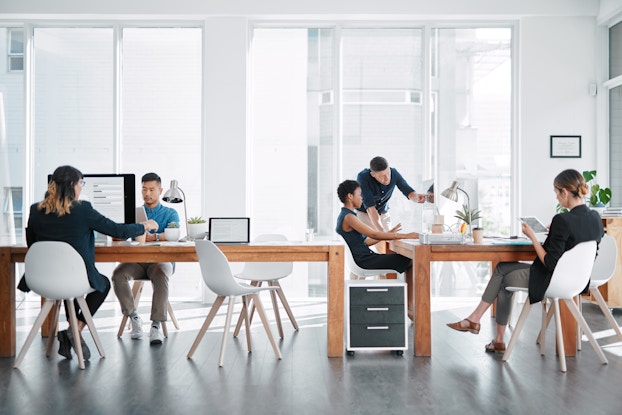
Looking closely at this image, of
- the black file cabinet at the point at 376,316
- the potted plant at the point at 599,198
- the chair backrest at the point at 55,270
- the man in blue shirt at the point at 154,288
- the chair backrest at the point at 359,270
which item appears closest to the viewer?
the chair backrest at the point at 55,270

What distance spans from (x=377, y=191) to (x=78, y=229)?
2667mm

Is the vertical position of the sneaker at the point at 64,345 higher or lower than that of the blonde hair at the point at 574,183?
lower

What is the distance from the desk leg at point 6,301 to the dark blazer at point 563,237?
10.8 feet

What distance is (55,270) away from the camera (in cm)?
366

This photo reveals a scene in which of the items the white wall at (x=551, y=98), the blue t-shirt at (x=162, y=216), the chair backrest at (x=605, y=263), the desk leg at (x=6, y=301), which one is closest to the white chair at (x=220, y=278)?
the blue t-shirt at (x=162, y=216)

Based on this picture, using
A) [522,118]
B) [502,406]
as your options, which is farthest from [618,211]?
[502,406]

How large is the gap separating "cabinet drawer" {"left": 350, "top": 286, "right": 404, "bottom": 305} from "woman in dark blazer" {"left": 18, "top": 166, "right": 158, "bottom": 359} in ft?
5.07

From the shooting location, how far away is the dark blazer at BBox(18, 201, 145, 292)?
3.80 m

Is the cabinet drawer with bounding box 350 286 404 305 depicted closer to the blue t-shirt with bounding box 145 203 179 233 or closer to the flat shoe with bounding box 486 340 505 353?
the flat shoe with bounding box 486 340 505 353

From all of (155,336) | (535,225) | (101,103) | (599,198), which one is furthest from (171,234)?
(599,198)

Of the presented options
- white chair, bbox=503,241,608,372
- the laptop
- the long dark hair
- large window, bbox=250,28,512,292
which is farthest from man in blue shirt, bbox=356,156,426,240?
the long dark hair

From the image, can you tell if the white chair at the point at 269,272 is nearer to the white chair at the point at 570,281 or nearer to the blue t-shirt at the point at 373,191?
the blue t-shirt at the point at 373,191

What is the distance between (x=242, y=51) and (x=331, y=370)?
3934 mm

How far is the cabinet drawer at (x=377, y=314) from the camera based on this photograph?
157 inches
